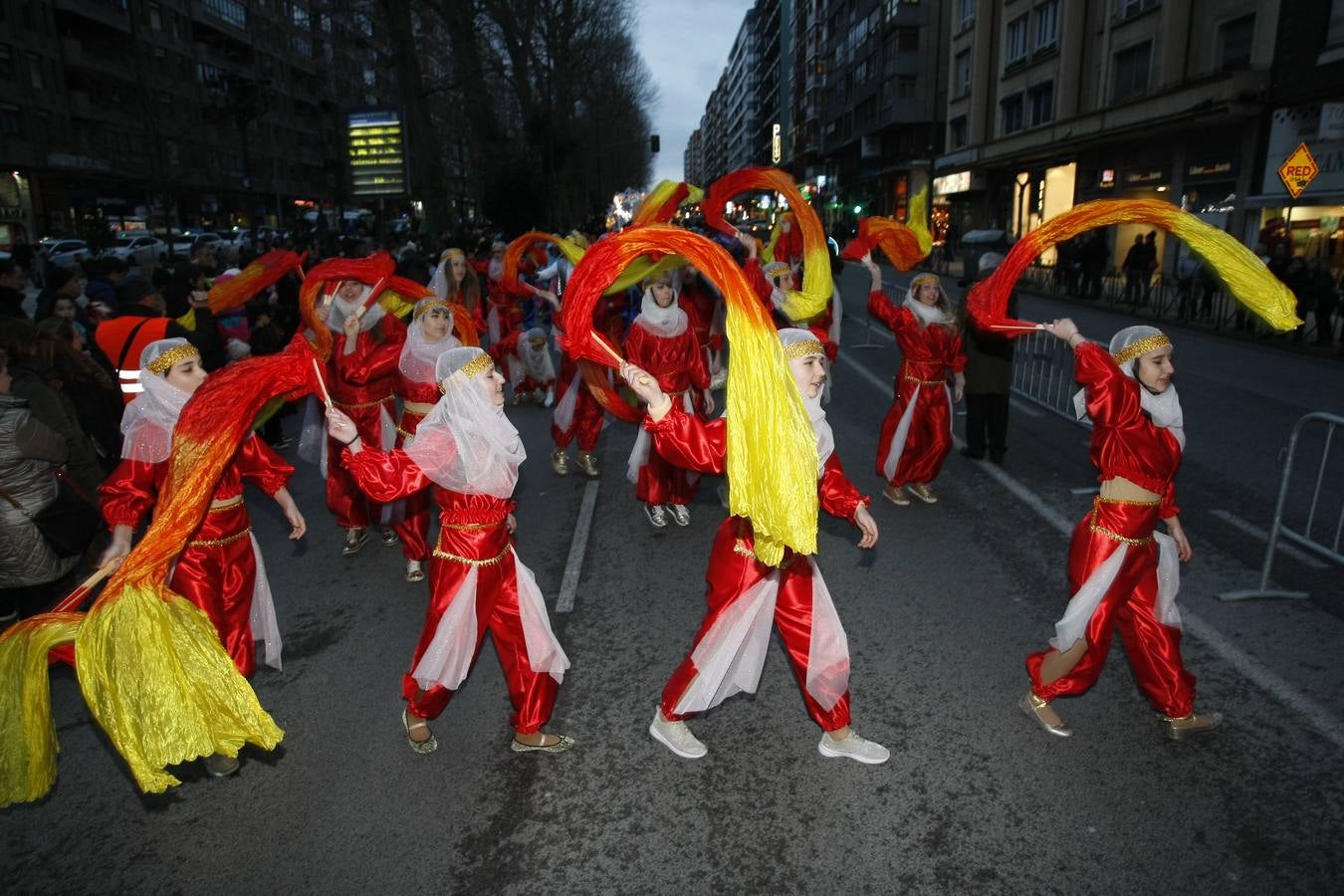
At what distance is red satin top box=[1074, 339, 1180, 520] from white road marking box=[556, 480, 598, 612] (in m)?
3.17

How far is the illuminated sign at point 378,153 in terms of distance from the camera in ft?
68.1

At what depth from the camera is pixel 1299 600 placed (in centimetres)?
504

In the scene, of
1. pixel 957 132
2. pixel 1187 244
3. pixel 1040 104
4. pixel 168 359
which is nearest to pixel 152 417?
pixel 168 359

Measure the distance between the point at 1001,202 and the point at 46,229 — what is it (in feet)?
135

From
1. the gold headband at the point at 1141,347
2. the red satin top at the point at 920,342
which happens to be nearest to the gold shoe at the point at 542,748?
the gold headband at the point at 1141,347

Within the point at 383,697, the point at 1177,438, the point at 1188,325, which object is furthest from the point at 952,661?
the point at 1188,325

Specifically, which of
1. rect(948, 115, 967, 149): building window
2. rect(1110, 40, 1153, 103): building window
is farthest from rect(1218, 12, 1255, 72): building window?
rect(948, 115, 967, 149): building window

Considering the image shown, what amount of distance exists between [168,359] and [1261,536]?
6935 mm

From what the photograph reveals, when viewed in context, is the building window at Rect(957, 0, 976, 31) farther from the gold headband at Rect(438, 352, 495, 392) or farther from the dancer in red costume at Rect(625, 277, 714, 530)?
the gold headband at Rect(438, 352, 495, 392)

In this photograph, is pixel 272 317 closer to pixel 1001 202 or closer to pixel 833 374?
pixel 833 374

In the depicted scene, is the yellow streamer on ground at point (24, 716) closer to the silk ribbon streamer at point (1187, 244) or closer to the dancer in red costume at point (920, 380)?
the silk ribbon streamer at point (1187, 244)

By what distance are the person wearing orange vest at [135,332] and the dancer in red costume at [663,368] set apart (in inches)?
131

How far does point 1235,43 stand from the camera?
70.3 feet

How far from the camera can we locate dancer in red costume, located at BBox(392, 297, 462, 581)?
18.2ft
